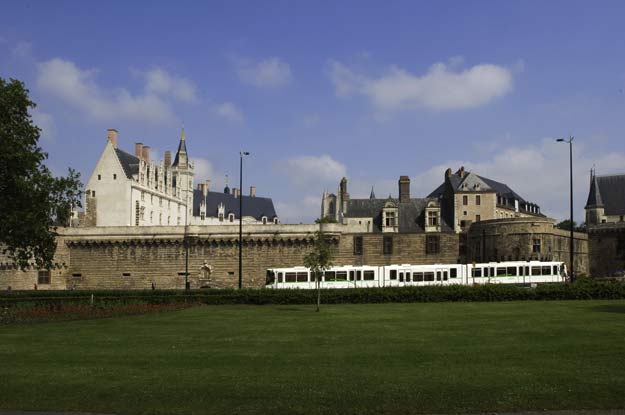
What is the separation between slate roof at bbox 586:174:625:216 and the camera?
8894 cm

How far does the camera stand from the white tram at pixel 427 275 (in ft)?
181

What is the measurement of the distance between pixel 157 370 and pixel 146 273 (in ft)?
186

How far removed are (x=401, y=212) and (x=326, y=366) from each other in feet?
193

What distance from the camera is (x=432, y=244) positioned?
67.3m

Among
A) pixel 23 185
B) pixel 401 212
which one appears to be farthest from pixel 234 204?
pixel 23 185

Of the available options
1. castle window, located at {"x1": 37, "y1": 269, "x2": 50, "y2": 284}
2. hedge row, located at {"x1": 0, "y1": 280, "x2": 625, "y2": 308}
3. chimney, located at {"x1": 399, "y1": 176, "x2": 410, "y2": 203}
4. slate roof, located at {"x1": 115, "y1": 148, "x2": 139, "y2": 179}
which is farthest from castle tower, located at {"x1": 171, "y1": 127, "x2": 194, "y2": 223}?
hedge row, located at {"x1": 0, "y1": 280, "x2": 625, "y2": 308}

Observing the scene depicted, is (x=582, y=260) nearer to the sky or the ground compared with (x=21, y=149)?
nearer to the ground

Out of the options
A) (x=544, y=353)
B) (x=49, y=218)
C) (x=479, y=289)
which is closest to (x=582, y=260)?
(x=479, y=289)

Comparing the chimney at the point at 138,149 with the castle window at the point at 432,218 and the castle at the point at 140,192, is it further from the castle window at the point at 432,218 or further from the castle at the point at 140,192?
the castle window at the point at 432,218

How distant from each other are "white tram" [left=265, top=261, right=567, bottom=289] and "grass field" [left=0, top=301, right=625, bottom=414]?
94.8 feet

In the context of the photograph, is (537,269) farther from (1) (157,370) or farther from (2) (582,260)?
(1) (157,370)

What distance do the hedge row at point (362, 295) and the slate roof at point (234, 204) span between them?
85867 millimetres

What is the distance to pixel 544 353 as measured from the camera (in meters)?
17.2

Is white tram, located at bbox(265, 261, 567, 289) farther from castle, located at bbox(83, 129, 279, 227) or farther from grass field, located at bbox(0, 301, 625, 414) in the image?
castle, located at bbox(83, 129, 279, 227)
